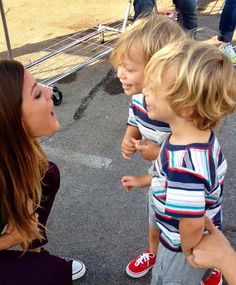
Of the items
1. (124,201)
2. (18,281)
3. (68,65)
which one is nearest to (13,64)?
(18,281)

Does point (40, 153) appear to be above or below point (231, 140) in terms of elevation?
above

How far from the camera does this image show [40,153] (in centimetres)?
191

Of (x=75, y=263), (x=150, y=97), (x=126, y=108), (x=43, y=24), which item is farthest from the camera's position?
(x=43, y=24)

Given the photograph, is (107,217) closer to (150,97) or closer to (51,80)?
(150,97)

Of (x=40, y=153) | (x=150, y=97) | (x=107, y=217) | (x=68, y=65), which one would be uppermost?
(x=150, y=97)

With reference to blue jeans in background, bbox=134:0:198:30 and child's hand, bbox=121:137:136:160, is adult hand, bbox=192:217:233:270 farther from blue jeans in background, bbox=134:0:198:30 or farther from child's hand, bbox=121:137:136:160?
blue jeans in background, bbox=134:0:198:30

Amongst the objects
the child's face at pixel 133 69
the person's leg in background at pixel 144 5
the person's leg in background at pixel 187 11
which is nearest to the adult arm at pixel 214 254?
the child's face at pixel 133 69

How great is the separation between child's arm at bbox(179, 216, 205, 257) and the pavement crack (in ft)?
6.75

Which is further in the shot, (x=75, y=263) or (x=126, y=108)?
(x=126, y=108)

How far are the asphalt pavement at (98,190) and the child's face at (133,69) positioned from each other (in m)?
0.90

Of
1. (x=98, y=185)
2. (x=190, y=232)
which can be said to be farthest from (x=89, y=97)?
(x=190, y=232)

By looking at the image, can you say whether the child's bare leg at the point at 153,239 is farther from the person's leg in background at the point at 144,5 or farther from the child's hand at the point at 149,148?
the person's leg in background at the point at 144,5

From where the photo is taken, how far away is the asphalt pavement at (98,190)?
2.27 metres

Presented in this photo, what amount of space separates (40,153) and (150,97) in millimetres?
652
